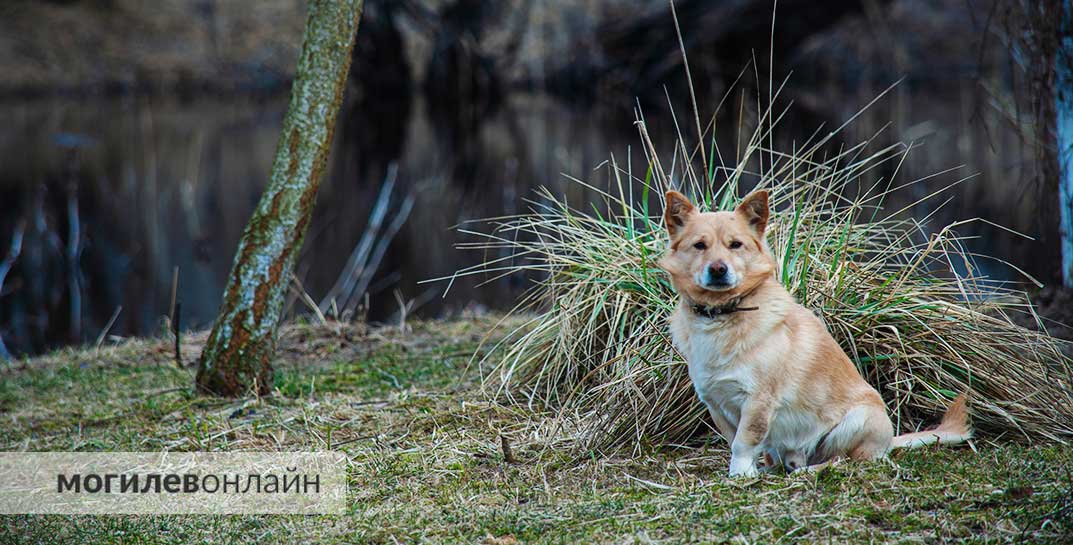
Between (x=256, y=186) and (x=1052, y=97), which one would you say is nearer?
(x=1052, y=97)

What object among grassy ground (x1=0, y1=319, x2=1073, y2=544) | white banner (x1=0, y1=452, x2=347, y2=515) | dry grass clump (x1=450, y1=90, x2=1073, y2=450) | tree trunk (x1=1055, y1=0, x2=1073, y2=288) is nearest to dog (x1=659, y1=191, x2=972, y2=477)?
grassy ground (x1=0, y1=319, x2=1073, y2=544)

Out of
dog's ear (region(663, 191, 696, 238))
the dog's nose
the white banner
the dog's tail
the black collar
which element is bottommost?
the white banner

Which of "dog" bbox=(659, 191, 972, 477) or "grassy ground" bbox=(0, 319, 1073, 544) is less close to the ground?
"dog" bbox=(659, 191, 972, 477)

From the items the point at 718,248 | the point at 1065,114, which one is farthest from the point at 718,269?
the point at 1065,114

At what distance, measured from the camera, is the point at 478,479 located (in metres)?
4.01

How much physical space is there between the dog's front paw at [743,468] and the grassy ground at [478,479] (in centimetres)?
5

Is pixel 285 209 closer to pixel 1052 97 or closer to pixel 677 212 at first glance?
pixel 677 212

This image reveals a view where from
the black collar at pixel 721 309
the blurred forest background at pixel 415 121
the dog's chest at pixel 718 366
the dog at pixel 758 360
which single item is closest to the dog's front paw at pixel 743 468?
the dog at pixel 758 360

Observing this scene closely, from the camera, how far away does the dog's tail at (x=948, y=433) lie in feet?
12.7

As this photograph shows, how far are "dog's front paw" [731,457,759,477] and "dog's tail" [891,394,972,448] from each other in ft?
1.97

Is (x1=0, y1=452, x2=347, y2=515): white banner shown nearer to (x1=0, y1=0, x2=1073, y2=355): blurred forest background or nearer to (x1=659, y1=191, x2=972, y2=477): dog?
(x1=659, y1=191, x2=972, y2=477): dog

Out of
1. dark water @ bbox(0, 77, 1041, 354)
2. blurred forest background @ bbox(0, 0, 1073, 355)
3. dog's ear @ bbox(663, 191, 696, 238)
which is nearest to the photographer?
dog's ear @ bbox(663, 191, 696, 238)

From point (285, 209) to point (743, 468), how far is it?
2.82m

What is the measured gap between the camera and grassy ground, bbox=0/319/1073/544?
3.17 m
